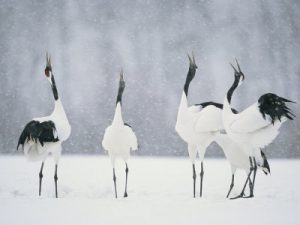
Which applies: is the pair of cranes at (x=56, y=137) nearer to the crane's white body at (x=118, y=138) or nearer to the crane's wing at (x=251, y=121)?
the crane's white body at (x=118, y=138)

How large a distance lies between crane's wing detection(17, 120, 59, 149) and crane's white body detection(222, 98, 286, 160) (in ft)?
7.38

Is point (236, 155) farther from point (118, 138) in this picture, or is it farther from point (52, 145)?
point (52, 145)

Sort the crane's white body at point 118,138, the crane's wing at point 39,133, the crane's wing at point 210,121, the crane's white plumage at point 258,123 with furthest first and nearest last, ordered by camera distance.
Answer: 1. the crane's white body at point 118,138
2. the crane's wing at point 39,133
3. the crane's wing at point 210,121
4. the crane's white plumage at point 258,123

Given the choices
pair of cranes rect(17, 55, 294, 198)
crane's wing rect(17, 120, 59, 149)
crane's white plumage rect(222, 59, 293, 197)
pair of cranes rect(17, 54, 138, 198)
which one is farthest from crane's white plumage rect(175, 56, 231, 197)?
crane's wing rect(17, 120, 59, 149)

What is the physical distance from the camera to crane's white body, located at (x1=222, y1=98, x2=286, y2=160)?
16.3 feet

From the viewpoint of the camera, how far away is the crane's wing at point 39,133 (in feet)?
19.4

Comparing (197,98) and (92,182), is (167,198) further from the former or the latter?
(197,98)

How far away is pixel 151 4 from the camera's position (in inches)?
586

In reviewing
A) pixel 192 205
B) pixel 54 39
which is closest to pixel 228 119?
pixel 192 205

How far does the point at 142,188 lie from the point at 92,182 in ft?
3.56

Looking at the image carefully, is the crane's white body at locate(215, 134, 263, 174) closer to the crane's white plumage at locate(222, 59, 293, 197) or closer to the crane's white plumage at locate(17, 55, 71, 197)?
the crane's white plumage at locate(222, 59, 293, 197)

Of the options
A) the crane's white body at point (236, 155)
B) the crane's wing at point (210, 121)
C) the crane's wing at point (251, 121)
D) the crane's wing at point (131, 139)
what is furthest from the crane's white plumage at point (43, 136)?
the crane's wing at point (251, 121)

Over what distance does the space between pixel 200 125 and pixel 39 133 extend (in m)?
2.04

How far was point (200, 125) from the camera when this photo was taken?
19.1 ft
